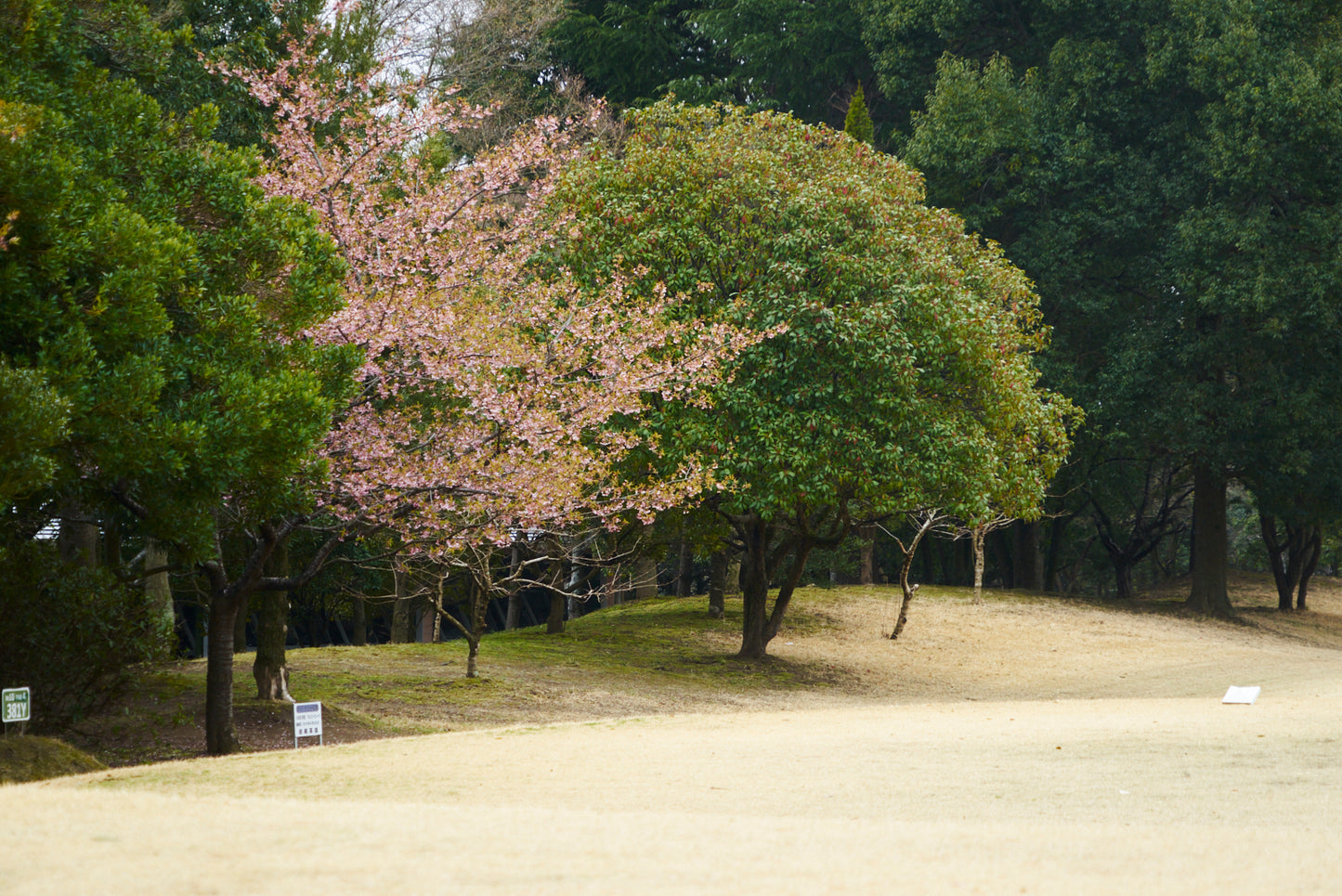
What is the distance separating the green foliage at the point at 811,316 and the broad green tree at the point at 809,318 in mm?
30

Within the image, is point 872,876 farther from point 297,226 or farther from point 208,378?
point 297,226

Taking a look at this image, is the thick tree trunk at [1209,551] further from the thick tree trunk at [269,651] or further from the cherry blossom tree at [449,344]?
the thick tree trunk at [269,651]

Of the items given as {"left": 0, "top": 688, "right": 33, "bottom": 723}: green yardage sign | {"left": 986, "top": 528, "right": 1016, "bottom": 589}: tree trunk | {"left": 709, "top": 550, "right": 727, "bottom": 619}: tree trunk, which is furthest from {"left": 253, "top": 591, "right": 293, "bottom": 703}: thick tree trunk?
{"left": 986, "top": 528, "right": 1016, "bottom": 589}: tree trunk

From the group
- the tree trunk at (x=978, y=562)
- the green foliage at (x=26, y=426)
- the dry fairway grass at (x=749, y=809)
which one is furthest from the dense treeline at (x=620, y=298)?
the tree trunk at (x=978, y=562)

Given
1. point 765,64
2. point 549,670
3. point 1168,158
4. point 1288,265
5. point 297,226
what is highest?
point 765,64

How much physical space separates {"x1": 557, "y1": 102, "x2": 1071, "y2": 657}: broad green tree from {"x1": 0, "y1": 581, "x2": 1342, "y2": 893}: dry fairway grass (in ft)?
12.0

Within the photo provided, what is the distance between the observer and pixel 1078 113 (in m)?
30.1

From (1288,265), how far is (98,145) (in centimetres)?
2411

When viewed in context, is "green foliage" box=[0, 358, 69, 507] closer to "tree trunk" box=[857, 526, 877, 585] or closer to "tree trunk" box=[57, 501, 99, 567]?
"tree trunk" box=[57, 501, 99, 567]

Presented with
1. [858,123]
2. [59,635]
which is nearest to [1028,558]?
[858,123]

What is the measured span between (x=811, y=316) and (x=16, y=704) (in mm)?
11204

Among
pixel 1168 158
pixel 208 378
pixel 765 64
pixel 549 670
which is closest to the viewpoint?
pixel 208 378

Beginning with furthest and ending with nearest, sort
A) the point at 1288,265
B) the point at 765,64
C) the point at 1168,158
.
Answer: the point at 765,64 → the point at 1168,158 → the point at 1288,265

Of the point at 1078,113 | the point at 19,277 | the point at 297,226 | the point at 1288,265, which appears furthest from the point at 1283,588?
the point at 19,277
